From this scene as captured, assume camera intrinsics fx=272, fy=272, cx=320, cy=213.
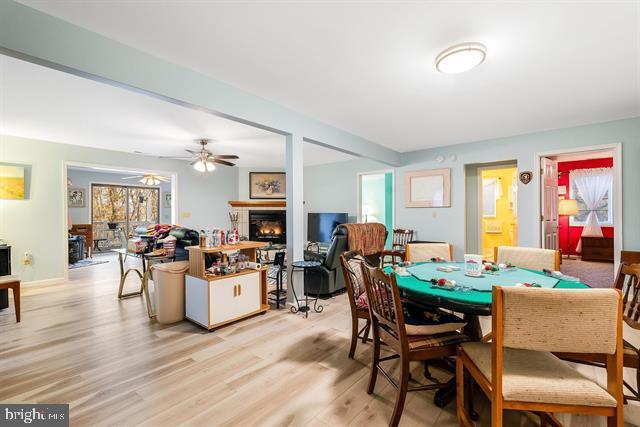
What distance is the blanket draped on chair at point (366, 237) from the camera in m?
3.76

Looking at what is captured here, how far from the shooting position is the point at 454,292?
5.26 ft

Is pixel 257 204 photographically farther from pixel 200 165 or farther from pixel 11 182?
pixel 11 182

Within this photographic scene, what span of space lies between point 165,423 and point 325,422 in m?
0.92

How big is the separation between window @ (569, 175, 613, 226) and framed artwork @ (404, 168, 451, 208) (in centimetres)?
438

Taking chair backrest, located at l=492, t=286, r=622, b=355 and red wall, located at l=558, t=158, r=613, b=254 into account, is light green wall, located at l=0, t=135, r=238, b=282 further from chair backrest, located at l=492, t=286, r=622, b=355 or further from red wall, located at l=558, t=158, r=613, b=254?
red wall, located at l=558, t=158, r=613, b=254

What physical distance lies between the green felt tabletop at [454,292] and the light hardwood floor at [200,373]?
0.74 meters

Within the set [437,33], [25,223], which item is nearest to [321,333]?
[437,33]

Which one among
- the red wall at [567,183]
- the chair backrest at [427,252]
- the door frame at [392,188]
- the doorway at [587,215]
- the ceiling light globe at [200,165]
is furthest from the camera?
the red wall at [567,183]

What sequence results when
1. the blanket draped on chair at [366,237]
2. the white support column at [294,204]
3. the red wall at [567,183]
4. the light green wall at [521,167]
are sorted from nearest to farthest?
the white support column at [294,204]
the light green wall at [521,167]
the blanket draped on chair at [366,237]
the red wall at [567,183]

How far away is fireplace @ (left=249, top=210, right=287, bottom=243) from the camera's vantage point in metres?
7.32

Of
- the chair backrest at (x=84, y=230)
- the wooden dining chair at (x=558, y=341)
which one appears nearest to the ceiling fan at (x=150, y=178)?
the chair backrest at (x=84, y=230)

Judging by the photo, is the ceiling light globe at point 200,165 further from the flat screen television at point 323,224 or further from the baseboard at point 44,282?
the baseboard at point 44,282

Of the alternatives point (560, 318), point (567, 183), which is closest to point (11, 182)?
point (560, 318)

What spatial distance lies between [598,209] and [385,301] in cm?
805
